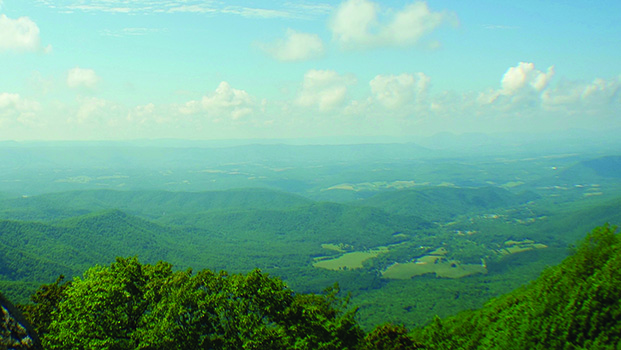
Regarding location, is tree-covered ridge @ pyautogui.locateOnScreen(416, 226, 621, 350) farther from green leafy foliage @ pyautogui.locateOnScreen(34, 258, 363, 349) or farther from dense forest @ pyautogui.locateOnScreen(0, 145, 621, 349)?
green leafy foliage @ pyautogui.locateOnScreen(34, 258, 363, 349)

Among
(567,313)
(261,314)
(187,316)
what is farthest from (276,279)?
(567,313)

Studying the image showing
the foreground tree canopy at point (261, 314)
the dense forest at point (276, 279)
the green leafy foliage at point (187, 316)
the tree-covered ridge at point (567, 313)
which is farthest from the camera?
the dense forest at point (276, 279)

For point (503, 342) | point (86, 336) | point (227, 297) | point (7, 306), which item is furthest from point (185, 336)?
point (503, 342)

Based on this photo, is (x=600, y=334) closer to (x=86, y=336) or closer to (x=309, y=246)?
(x=86, y=336)

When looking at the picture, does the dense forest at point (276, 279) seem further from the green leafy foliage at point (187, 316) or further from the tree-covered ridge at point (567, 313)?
the tree-covered ridge at point (567, 313)

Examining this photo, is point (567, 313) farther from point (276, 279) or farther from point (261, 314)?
point (261, 314)

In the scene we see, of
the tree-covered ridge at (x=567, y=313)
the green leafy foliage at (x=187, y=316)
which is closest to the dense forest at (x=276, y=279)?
the green leafy foliage at (x=187, y=316)
